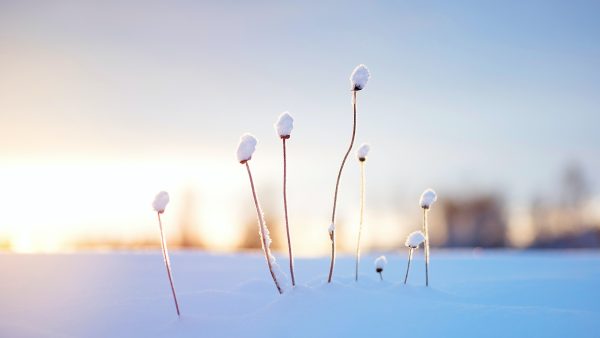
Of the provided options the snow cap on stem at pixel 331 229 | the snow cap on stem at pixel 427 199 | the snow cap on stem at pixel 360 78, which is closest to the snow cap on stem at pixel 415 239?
the snow cap on stem at pixel 427 199

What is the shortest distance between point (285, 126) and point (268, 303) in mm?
1230

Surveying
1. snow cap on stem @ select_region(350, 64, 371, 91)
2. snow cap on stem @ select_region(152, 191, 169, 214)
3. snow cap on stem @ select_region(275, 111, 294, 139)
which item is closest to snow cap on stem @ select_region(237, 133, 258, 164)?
snow cap on stem @ select_region(275, 111, 294, 139)

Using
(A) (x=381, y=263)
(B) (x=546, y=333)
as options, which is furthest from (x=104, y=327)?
(B) (x=546, y=333)

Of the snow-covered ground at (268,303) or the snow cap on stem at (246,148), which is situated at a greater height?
the snow cap on stem at (246,148)

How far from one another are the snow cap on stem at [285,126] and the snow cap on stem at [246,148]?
16cm

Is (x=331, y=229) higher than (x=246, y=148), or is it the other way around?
(x=246, y=148)

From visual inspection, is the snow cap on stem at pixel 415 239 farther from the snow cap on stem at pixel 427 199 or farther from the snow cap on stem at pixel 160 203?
the snow cap on stem at pixel 160 203

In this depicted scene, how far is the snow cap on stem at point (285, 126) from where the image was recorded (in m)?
3.21

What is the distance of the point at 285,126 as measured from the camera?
10.5ft

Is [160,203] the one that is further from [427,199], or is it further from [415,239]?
[427,199]

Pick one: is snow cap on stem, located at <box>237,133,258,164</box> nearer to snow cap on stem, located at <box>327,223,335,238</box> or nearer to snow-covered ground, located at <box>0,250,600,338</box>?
Answer: snow cap on stem, located at <box>327,223,335,238</box>

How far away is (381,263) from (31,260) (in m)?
3.27

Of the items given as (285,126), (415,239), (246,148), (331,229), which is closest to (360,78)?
(285,126)

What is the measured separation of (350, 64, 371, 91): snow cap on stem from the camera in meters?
3.35
